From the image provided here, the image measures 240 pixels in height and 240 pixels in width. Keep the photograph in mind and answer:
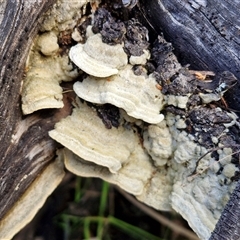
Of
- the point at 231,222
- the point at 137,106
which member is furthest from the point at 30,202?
the point at 231,222

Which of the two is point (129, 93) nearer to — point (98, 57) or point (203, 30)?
point (98, 57)

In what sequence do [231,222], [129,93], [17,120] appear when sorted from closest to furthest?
[231,222] < [129,93] < [17,120]

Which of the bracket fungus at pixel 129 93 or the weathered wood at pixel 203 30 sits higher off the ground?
the weathered wood at pixel 203 30

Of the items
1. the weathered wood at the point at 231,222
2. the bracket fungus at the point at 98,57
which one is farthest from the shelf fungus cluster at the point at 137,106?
the weathered wood at the point at 231,222

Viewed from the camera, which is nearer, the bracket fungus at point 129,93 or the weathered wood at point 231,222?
the weathered wood at point 231,222

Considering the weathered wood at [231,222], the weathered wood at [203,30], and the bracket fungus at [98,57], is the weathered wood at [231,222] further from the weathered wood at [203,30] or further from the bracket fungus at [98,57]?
the bracket fungus at [98,57]

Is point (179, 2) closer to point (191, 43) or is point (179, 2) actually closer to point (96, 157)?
point (191, 43)

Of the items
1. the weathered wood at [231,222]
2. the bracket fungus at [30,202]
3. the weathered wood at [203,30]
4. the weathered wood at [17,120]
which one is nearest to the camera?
the weathered wood at [231,222]
